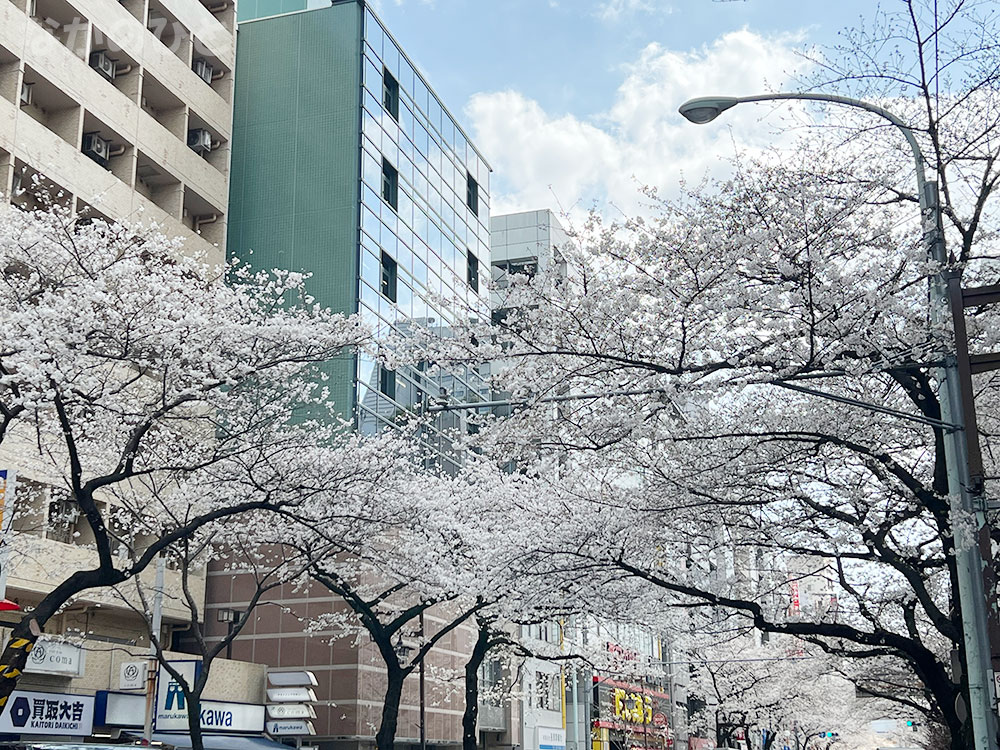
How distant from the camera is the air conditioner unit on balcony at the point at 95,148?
108ft

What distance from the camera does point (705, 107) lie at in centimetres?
1172

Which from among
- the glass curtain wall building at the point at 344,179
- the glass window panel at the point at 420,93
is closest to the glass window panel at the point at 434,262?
the glass curtain wall building at the point at 344,179

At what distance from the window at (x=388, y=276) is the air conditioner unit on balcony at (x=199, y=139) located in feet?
22.8

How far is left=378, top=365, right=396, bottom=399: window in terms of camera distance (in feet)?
122

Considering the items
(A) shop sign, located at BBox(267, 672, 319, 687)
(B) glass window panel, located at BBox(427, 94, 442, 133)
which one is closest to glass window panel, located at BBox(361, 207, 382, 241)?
(B) glass window panel, located at BBox(427, 94, 442, 133)

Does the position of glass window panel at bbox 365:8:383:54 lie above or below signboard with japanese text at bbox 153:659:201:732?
above

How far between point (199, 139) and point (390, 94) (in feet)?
25.8

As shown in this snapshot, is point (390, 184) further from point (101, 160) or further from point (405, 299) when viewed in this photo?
point (101, 160)

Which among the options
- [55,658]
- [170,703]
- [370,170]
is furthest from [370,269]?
[55,658]

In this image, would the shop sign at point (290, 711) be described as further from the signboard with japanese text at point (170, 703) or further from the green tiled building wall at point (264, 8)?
the green tiled building wall at point (264, 8)

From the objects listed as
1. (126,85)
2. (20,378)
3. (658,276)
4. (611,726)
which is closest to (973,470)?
(658,276)

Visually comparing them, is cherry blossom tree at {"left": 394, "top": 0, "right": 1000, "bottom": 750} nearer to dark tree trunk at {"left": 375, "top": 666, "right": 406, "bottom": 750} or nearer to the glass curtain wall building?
dark tree trunk at {"left": 375, "top": 666, "right": 406, "bottom": 750}

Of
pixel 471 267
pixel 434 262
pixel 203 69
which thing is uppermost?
pixel 203 69

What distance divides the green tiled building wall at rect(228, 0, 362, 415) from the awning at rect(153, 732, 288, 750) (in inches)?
531
